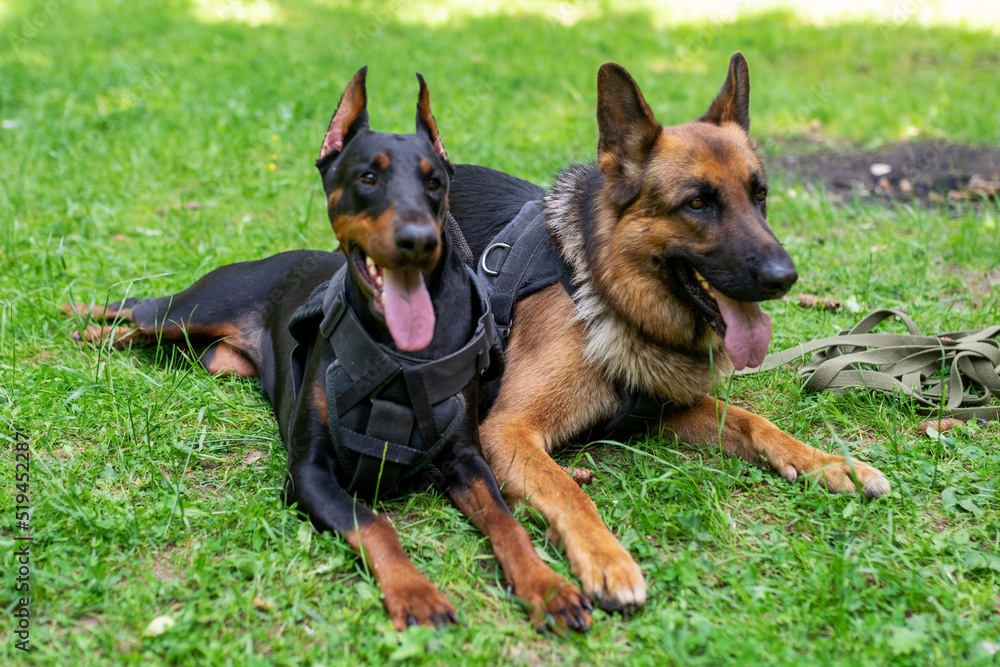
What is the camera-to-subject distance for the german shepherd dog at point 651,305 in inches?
124

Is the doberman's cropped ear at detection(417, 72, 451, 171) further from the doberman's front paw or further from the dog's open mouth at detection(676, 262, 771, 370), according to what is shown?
the doberman's front paw

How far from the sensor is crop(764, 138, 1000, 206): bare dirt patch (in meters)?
6.55

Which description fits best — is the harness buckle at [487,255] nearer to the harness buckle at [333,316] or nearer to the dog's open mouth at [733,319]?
the dog's open mouth at [733,319]

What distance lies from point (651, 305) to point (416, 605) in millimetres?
1599

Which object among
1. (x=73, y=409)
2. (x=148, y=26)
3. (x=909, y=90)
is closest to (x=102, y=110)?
(x=148, y=26)

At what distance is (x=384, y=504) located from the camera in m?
3.10

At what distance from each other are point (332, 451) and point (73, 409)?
1.39 meters

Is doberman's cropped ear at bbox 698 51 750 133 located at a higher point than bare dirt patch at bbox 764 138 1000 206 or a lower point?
higher

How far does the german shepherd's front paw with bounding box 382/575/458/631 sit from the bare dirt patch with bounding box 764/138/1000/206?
513cm

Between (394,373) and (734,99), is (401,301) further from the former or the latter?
(734,99)

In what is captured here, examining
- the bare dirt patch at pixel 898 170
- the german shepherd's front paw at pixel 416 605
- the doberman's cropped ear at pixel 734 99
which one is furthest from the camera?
the bare dirt patch at pixel 898 170

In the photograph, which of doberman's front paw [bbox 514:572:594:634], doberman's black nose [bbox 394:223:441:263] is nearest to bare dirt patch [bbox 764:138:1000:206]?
doberman's black nose [bbox 394:223:441:263]

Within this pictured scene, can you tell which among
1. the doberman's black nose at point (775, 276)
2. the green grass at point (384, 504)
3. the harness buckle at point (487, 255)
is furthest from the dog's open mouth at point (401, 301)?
the doberman's black nose at point (775, 276)

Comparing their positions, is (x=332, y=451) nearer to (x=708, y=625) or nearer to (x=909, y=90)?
(x=708, y=625)
